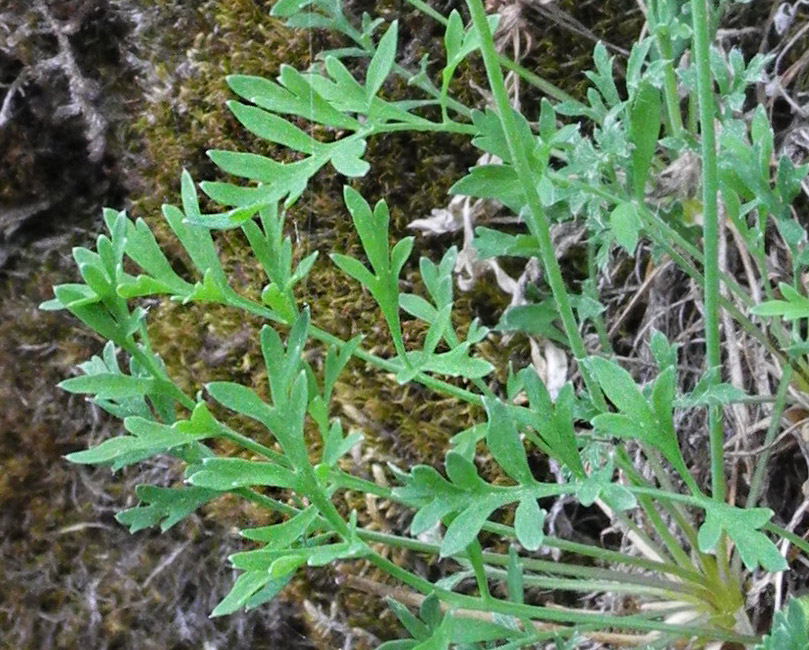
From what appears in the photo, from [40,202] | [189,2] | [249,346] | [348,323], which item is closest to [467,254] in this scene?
[348,323]

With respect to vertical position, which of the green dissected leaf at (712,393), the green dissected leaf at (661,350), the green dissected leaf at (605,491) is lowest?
the green dissected leaf at (712,393)

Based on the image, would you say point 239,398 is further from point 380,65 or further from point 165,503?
point 380,65

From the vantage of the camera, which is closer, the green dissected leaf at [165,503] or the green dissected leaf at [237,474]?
the green dissected leaf at [237,474]

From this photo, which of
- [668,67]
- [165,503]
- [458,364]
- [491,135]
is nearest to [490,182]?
[491,135]


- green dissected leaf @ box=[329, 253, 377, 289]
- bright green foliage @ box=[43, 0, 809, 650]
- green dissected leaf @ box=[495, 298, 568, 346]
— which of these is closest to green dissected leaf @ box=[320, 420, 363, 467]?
bright green foliage @ box=[43, 0, 809, 650]

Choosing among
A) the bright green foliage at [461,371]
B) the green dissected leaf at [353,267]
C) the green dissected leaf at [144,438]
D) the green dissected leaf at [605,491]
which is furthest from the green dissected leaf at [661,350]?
the green dissected leaf at [144,438]

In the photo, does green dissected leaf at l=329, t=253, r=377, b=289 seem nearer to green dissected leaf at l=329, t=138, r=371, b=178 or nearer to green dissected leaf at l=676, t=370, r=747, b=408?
green dissected leaf at l=329, t=138, r=371, b=178

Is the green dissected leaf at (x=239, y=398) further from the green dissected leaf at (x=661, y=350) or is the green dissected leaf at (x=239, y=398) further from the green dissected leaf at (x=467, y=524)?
the green dissected leaf at (x=661, y=350)
